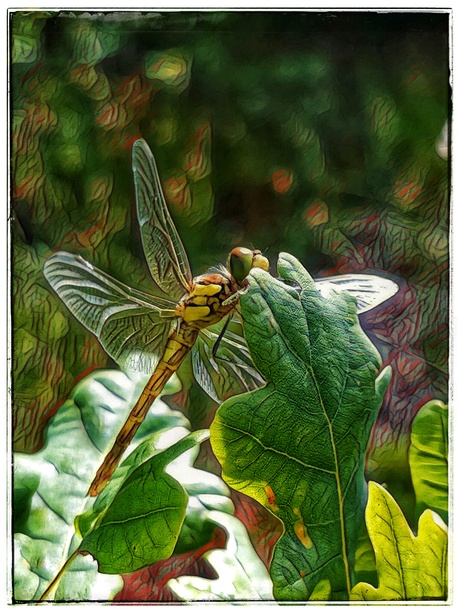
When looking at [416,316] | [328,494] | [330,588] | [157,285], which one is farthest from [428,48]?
[330,588]

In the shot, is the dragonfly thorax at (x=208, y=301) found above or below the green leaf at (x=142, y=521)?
above

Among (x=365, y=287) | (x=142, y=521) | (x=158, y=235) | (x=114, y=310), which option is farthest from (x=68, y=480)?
(x=365, y=287)

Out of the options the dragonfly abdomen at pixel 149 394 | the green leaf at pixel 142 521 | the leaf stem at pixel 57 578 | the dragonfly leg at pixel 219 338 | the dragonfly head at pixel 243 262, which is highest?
the dragonfly head at pixel 243 262

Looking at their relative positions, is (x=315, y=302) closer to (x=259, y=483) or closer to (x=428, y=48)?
(x=259, y=483)

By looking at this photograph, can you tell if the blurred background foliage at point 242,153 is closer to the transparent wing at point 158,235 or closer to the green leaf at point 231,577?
the transparent wing at point 158,235

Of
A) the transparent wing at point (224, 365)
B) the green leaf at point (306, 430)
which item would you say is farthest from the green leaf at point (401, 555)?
the transparent wing at point (224, 365)

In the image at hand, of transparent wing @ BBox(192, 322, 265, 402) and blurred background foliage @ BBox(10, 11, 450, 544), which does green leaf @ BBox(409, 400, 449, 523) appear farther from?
transparent wing @ BBox(192, 322, 265, 402)
